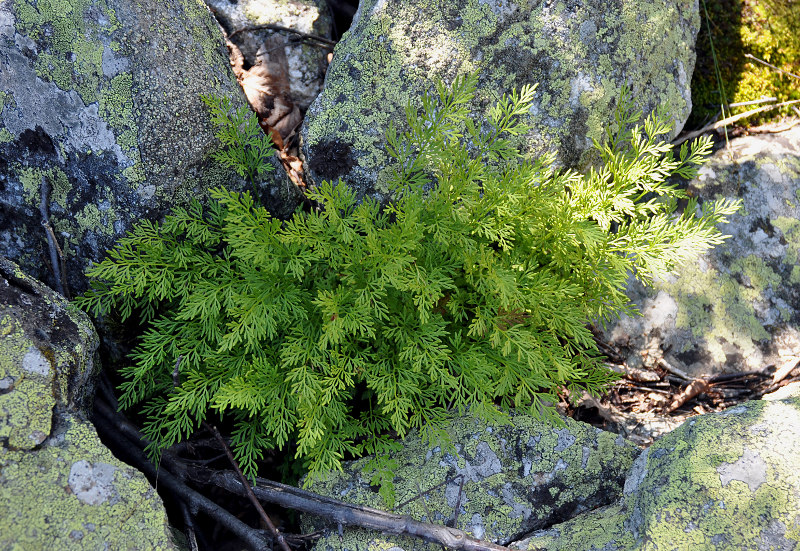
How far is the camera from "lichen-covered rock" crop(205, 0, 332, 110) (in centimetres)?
408

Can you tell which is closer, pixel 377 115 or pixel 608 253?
pixel 608 253

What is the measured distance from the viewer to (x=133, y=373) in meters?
3.00

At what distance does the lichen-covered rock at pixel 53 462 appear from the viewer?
2.20m

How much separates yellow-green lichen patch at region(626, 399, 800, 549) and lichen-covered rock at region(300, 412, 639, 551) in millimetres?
348

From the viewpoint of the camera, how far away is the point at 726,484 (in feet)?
8.00

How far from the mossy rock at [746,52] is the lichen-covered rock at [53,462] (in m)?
4.55

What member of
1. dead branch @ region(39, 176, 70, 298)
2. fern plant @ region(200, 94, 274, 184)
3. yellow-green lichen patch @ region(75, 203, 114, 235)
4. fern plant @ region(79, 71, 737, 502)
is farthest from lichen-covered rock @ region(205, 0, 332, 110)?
dead branch @ region(39, 176, 70, 298)

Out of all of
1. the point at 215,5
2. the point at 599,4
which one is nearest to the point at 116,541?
the point at 215,5

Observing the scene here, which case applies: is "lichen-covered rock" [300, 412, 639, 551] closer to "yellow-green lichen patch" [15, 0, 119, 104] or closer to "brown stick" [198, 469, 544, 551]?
"brown stick" [198, 469, 544, 551]

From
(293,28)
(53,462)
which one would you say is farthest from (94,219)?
(293,28)

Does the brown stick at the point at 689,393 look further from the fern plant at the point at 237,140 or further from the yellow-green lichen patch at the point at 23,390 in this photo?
Answer: the yellow-green lichen patch at the point at 23,390

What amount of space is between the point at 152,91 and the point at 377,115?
1276 mm

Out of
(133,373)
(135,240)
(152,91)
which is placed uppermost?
(152,91)

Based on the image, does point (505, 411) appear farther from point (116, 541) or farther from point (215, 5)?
point (215, 5)
